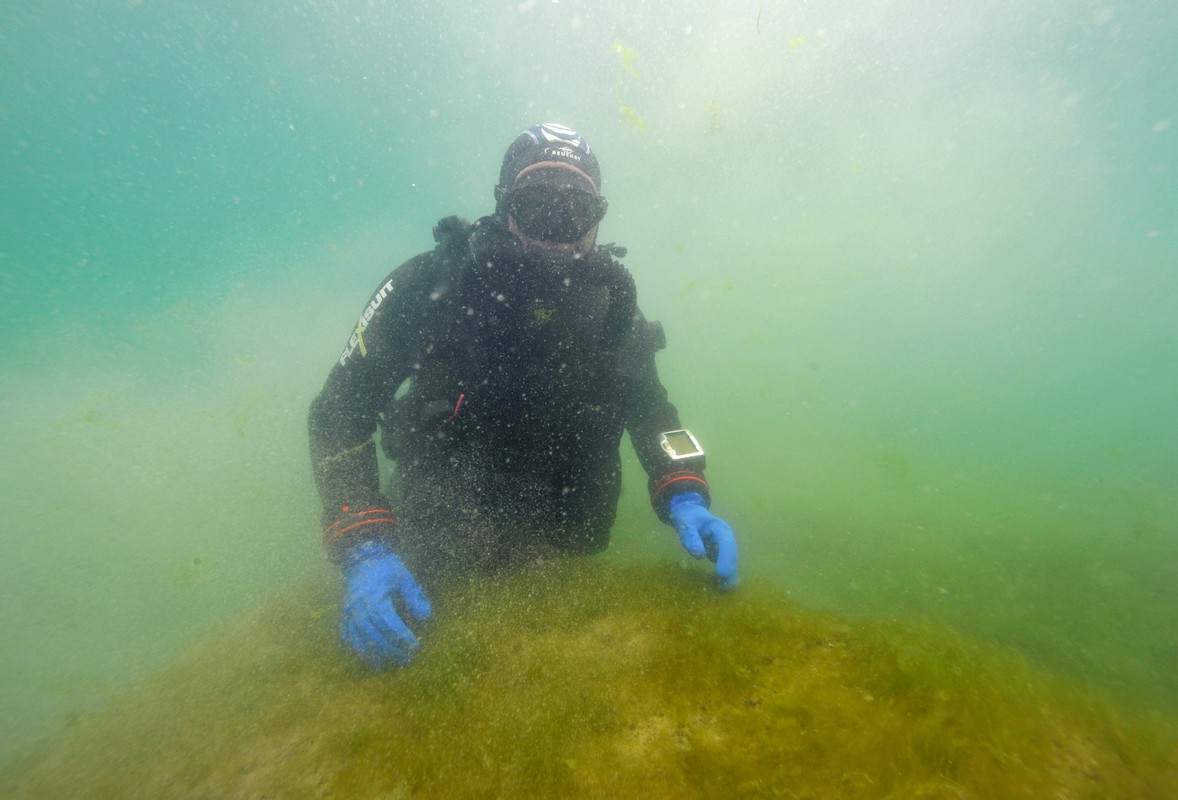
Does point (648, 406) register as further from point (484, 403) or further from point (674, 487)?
point (484, 403)

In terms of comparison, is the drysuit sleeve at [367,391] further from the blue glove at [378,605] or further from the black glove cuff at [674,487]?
the black glove cuff at [674,487]

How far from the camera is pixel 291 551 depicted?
5.95m

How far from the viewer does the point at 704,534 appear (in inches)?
107

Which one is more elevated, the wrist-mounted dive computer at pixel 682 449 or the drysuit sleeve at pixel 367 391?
the drysuit sleeve at pixel 367 391

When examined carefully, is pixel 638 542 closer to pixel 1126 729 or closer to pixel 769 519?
pixel 769 519

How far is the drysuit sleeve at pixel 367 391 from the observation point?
2586 mm

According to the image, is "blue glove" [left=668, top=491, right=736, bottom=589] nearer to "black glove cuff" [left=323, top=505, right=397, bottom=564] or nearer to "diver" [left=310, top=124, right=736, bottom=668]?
"diver" [left=310, top=124, right=736, bottom=668]

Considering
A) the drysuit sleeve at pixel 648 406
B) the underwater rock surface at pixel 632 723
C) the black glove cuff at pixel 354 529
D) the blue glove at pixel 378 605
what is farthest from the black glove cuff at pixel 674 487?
the black glove cuff at pixel 354 529

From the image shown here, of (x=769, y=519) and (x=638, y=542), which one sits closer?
(x=638, y=542)

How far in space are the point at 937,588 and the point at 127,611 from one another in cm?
749

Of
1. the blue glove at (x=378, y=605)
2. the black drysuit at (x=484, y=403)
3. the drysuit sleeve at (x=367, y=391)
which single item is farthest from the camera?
the black drysuit at (x=484, y=403)

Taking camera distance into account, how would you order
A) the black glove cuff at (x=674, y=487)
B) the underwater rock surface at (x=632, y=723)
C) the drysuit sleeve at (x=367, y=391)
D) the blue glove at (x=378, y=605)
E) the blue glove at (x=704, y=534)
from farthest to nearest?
the black glove cuff at (x=674, y=487) → the drysuit sleeve at (x=367, y=391) → the blue glove at (x=704, y=534) → the blue glove at (x=378, y=605) → the underwater rock surface at (x=632, y=723)

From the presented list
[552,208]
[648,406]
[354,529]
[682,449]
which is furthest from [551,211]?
[354,529]

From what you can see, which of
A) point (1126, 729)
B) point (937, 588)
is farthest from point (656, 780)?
point (937, 588)
